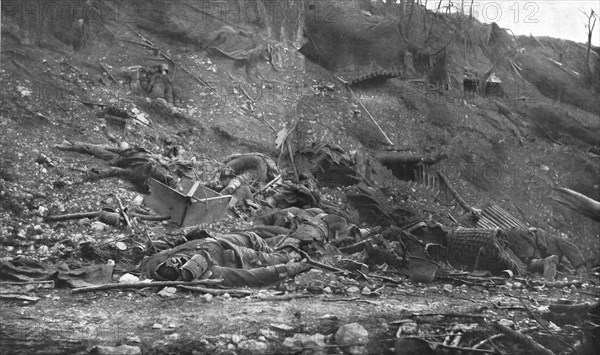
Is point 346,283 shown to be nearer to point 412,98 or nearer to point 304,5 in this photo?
point 412,98

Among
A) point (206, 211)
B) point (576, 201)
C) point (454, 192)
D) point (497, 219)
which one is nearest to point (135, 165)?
point (206, 211)

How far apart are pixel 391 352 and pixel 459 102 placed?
2235mm

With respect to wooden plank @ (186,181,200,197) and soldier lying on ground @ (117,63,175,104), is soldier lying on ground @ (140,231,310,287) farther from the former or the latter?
soldier lying on ground @ (117,63,175,104)

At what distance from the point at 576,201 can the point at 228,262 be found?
9.81 feet

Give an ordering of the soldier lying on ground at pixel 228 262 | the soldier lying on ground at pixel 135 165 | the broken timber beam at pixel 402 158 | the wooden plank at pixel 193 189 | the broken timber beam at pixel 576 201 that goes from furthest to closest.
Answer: the broken timber beam at pixel 576 201 → the broken timber beam at pixel 402 158 → the soldier lying on ground at pixel 135 165 → the wooden plank at pixel 193 189 → the soldier lying on ground at pixel 228 262

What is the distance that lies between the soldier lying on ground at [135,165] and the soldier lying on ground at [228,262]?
58cm

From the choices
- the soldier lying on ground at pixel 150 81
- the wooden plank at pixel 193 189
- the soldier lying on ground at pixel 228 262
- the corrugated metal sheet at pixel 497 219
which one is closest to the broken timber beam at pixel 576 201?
the corrugated metal sheet at pixel 497 219

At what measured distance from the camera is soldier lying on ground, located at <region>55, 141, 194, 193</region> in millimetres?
4625

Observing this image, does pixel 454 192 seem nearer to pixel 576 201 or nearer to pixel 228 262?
pixel 576 201

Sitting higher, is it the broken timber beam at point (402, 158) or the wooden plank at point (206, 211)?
the broken timber beam at point (402, 158)

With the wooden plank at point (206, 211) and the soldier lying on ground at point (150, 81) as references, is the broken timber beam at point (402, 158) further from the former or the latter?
the soldier lying on ground at point (150, 81)

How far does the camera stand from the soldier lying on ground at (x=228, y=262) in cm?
417

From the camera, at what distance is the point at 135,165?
4.68m

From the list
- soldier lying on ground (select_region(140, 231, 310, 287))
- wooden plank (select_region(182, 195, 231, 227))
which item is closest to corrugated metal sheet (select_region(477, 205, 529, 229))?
soldier lying on ground (select_region(140, 231, 310, 287))
